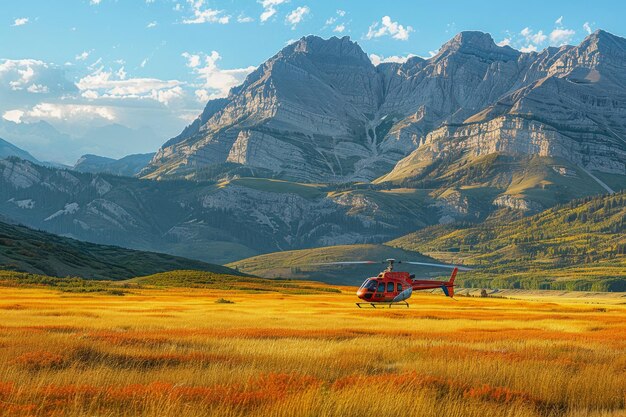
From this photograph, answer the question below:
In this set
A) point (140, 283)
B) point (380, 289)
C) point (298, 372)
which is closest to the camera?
point (298, 372)

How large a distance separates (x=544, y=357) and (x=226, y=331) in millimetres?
16148

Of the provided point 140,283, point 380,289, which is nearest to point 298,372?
point 380,289

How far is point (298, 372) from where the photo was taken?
22.5m

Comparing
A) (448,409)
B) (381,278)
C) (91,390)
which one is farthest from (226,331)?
(381,278)

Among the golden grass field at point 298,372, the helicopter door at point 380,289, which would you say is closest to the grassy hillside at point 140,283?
the helicopter door at point 380,289

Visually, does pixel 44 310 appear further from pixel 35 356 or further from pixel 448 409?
pixel 448 409

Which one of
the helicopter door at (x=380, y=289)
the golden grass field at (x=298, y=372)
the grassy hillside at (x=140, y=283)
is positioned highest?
the helicopter door at (x=380, y=289)

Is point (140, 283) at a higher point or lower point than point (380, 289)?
lower

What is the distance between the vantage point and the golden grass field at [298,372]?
16.5 m

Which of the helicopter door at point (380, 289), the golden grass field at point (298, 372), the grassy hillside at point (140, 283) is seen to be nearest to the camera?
the golden grass field at point (298, 372)

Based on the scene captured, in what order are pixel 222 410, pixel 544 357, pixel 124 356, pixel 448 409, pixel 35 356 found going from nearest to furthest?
pixel 222 410, pixel 448 409, pixel 35 356, pixel 124 356, pixel 544 357

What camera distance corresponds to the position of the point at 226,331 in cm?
3669

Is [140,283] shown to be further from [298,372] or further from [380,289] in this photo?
[298,372]

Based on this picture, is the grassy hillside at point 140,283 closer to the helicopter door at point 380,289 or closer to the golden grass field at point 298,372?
the helicopter door at point 380,289
